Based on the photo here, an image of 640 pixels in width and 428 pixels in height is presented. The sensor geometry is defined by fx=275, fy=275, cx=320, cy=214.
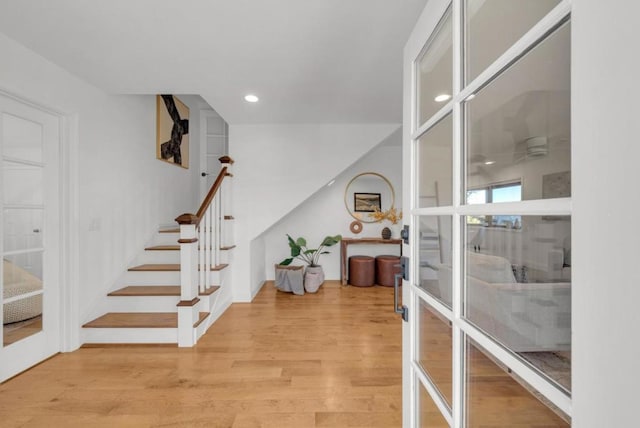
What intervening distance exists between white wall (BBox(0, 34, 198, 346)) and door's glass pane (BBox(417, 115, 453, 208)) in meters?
2.57

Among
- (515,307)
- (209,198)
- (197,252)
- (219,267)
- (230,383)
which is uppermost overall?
(209,198)

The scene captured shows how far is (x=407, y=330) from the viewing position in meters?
1.07

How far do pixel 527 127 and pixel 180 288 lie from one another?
9.71 ft

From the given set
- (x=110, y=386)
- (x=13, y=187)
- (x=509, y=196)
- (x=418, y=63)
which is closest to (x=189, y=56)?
(x=13, y=187)

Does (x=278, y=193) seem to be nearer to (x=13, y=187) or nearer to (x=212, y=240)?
(x=212, y=240)

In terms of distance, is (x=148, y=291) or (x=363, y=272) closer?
(x=148, y=291)

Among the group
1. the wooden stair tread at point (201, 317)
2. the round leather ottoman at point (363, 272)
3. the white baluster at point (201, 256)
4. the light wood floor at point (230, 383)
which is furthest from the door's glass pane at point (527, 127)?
the round leather ottoman at point (363, 272)

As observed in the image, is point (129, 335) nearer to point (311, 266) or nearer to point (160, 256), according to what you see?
point (160, 256)

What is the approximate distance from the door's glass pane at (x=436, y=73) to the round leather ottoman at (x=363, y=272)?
3.32 m

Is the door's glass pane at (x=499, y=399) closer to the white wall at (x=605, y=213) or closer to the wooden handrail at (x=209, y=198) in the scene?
the white wall at (x=605, y=213)

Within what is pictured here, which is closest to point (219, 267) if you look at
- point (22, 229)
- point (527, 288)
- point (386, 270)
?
point (22, 229)

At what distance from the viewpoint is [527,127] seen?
1.73 ft

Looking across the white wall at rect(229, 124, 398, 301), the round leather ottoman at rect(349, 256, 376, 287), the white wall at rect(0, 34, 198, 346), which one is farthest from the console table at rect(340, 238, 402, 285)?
the white wall at rect(0, 34, 198, 346)

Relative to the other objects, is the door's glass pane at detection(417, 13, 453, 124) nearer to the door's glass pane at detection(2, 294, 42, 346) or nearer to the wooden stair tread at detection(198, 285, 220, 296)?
the wooden stair tread at detection(198, 285, 220, 296)
